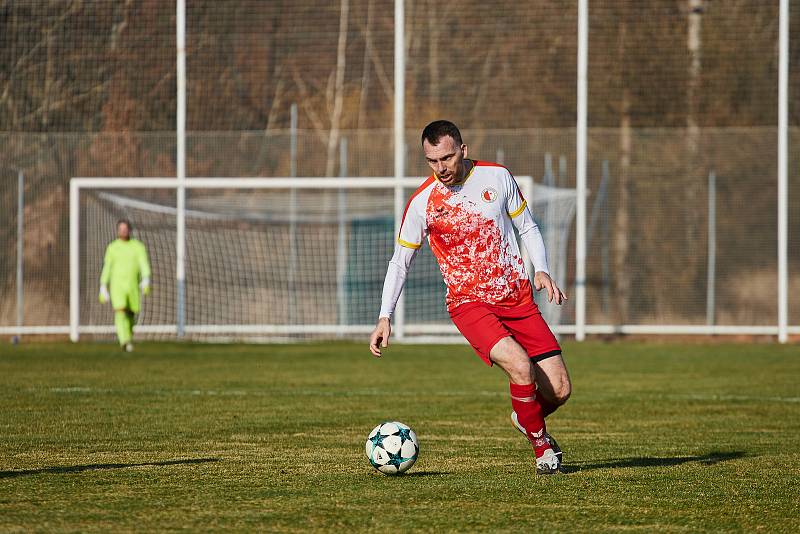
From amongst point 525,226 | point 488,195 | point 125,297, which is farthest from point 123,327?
point 488,195

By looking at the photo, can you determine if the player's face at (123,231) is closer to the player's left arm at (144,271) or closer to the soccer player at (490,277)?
the player's left arm at (144,271)

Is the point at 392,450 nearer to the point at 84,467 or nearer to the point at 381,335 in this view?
the point at 381,335

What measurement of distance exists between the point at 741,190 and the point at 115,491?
63.8 feet

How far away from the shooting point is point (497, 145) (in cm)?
2467

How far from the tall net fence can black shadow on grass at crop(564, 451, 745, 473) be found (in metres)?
15.4

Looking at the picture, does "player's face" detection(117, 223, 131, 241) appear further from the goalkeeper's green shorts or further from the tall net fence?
the tall net fence

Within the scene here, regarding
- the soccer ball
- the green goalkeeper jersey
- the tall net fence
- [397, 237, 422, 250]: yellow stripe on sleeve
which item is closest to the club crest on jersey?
[397, 237, 422, 250]: yellow stripe on sleeve

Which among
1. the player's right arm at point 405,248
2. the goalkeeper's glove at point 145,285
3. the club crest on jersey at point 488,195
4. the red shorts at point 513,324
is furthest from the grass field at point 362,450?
the goalkeeper's glove at point 145,285

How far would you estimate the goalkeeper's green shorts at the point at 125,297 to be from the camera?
2067 cm

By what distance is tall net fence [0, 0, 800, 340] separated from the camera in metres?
24.5

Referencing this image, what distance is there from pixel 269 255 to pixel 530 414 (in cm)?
1645

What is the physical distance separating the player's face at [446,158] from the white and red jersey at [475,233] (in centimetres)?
13

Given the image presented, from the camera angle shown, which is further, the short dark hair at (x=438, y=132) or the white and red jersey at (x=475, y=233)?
the white and red jersey at (x=475, y=233)

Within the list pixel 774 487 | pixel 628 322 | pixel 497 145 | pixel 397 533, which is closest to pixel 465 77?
pixel 497 145
